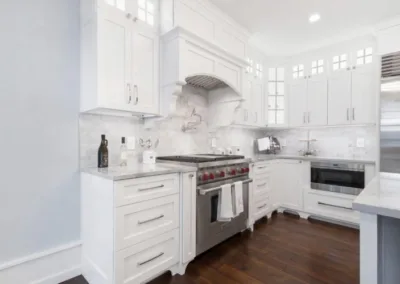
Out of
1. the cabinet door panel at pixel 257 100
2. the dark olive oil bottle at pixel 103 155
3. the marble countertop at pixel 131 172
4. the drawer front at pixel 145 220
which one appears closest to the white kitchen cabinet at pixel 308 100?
the cabinet door panel at pixel 257 100

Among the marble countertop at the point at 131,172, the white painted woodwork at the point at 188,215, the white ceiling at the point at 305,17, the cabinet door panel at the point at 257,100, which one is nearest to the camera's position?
the marble countertop at the point at 131,172

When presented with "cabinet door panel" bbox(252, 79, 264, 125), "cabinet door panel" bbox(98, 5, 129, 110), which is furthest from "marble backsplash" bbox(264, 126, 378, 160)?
"cabinet door panel" bbox(98, 5, 129, 110)

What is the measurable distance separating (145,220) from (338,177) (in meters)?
2.76

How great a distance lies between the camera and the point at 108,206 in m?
1.56

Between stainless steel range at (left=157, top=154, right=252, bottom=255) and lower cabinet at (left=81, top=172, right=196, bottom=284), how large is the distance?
0.10 metres

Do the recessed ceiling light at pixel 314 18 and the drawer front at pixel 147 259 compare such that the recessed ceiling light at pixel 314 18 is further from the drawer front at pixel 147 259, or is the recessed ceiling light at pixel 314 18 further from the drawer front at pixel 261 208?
the drawer front at pixel 147 259

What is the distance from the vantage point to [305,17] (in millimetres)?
2729

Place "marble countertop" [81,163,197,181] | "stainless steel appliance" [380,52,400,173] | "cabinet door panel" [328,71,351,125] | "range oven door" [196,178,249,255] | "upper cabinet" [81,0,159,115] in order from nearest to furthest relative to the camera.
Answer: "marble countertop" [81,163,197,181] < "upper cabinet" [81,0,159,115] < "range oven door" [196,178,249,255] < "stainless steel appliance" [380,52,400,173] < "cabinet door panel" [328,71,351,125]

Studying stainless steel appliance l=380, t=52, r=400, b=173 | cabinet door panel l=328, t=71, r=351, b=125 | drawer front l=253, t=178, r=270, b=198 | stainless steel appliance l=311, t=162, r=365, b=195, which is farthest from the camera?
cabinet door panel l=328, t=71, r=351, b=125

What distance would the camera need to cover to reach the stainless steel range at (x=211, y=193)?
83.0 inches

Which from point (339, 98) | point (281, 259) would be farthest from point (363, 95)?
point (281, 259)

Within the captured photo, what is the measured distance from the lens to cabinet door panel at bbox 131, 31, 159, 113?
200cm

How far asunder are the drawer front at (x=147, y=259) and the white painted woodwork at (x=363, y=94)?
305cm

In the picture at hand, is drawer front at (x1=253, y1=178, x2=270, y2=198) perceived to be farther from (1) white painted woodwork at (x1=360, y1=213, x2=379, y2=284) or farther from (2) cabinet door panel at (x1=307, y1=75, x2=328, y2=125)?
(1) white painted woodwork at (x1=360, y1=213, x2=379, y2=284)
